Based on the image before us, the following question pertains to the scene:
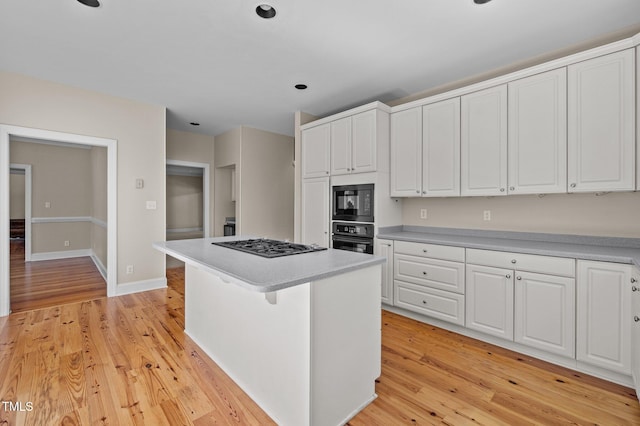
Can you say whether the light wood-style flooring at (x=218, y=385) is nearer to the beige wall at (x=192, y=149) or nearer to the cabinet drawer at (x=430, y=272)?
the cabinet drawer at (x=430, y=272)

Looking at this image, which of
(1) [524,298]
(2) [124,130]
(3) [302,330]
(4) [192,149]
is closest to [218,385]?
(3) [302,330]

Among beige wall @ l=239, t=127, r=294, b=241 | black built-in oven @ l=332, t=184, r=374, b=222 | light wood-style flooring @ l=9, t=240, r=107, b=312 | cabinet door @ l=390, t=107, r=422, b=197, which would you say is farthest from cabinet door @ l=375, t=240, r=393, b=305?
light wood-style flooring @ l=9, t=240, r=107, b=312

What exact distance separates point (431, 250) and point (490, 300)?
640 millimetres

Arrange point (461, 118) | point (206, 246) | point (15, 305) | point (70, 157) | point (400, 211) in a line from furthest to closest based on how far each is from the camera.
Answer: point (70, 157) → point (400, 211) → point (15, 305) → point (461, 118) → point (206, 246)

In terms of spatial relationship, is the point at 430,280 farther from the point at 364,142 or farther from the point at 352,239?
the point at 364,142

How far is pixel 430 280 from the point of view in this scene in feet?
9.48

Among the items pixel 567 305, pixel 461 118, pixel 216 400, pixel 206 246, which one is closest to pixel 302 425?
pixel 216 400

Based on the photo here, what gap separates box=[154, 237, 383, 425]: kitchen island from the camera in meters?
1.45

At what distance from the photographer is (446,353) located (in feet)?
7.85

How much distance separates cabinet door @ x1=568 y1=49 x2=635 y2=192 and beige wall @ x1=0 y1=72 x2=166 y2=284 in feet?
15.1

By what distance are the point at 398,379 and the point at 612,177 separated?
2.11m

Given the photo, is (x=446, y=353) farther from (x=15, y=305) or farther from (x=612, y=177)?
(x=15, y=305)

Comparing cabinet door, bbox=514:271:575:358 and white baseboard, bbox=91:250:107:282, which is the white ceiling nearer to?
cabinet door, bbox=514:271:575:358

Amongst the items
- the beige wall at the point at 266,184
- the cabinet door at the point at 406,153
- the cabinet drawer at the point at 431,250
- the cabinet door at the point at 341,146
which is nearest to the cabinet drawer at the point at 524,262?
the cabinet drawer at the point at 431,250
